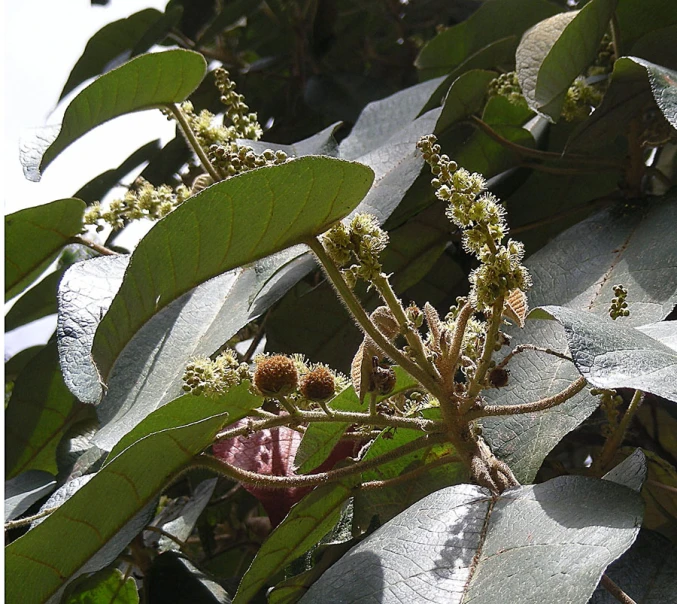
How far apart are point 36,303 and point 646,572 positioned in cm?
106

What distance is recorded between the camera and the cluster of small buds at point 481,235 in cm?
57

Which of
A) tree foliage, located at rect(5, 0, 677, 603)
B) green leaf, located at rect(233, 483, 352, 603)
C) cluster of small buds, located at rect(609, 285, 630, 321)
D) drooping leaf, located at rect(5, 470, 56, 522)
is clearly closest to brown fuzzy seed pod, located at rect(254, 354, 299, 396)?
tree foliage, located at rect(5, 0, 677, 603)

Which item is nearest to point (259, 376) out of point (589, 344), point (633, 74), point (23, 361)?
point (589, 344)

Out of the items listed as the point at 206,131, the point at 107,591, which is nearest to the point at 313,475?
the point at 107,591

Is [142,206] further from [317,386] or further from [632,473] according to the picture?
[632,473]

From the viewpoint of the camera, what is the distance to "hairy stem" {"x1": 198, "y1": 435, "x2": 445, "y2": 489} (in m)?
0.64

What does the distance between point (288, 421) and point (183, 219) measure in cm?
17

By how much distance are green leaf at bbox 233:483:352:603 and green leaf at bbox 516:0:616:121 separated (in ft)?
1.55

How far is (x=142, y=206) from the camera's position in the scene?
0.97m

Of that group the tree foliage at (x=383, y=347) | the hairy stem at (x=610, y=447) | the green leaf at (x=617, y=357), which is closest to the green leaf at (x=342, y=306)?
the tree foliage at (x=383, y=347)

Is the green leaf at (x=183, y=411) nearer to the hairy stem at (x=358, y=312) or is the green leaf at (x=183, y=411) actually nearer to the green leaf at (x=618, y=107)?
the hairy stem at (x=358, y=312)

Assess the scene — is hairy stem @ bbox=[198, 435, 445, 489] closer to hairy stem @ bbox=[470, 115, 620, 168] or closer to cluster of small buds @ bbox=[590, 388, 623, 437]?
cluster of small buds @ bbox=[590, 388, 623, 437]

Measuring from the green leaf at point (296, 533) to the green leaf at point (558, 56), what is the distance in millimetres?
471

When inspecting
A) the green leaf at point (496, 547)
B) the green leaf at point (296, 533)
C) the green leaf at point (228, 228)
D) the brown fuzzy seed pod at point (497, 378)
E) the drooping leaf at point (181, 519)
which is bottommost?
the drooping leaf at point (181, 519)
